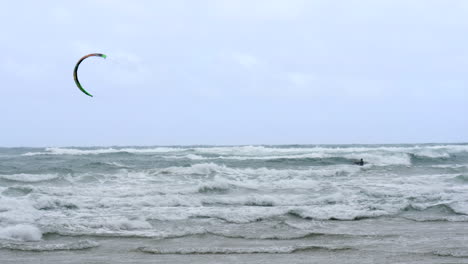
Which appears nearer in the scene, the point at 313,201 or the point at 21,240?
the point at 21,240

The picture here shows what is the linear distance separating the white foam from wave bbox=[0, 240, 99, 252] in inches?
17.7

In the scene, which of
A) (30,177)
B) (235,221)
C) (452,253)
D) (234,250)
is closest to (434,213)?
(452,253)

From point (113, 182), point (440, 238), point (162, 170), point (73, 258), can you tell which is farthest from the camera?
point (162, 170)

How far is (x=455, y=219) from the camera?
27.3 ft

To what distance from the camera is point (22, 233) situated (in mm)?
7074

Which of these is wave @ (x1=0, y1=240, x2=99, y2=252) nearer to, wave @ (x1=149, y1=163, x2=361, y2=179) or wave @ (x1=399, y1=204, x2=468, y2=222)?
wave @ (x1=399, y1=204, x2=468, y2=222)

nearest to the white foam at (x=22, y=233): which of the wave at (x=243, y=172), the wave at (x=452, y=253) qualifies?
the wave at (x=452, y=253)

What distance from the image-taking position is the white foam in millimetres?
6994

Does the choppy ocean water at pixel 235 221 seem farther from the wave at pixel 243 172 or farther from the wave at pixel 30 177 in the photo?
the wave at pixel 243 172

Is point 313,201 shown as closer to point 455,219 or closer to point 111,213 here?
point 455,219

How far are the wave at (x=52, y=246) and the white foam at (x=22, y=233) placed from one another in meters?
0.45

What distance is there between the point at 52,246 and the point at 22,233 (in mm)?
907

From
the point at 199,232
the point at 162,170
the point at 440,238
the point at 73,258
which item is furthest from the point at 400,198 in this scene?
the point at 162,170

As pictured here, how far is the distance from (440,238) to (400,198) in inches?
165
